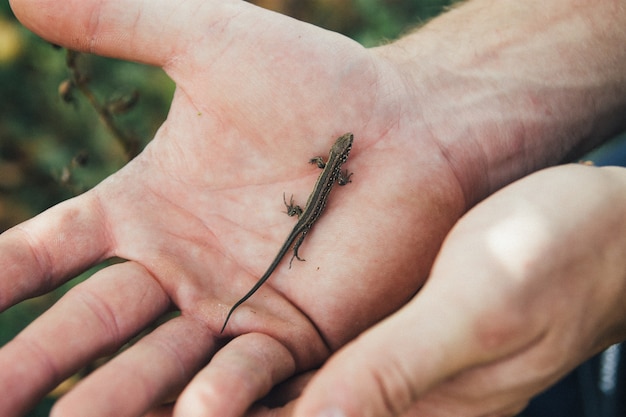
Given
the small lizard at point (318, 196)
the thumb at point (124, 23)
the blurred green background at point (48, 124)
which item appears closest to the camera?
the thumb at point (124, 23)

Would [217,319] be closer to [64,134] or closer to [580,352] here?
[580,352]

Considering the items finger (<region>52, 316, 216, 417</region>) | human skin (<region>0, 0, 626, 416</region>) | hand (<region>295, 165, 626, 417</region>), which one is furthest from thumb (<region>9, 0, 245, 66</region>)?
hand (<region>295, 165, 626, 417</region>)

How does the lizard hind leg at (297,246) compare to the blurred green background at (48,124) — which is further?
the blurred green background at (48,124)

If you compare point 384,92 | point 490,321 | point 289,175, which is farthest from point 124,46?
point 490,321

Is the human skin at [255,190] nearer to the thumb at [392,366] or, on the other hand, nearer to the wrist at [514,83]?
the wrist at [514,83]

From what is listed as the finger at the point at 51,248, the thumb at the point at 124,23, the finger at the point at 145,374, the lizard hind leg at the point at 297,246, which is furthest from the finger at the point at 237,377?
the thumb at the point at 124,23

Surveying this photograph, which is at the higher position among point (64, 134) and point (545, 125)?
point (64, 134)

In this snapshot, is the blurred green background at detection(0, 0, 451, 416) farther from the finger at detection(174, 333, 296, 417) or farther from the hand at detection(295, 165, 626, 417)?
the hand at detection(295, 165, 626, 417)

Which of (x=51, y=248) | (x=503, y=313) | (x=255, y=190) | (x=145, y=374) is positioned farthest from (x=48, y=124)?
(x=503, y=313)
